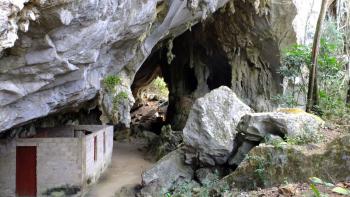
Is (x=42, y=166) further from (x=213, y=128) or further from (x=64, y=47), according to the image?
(x=213, y=128)

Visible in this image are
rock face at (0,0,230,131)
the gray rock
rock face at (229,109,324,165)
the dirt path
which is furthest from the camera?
the dirt path

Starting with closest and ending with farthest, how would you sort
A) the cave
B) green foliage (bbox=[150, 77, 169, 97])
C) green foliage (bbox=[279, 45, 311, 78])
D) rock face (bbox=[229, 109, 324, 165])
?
rock face (bbox=[229, 109, 324, 165]) → green foliage (bbox=[279, 45, 311, 78]) → the cave → green foliage (bbox=[150, 77, 169, 97])

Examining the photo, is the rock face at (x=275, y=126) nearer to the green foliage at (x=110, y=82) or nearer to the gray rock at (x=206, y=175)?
the gray rock at (x=206, y=175)

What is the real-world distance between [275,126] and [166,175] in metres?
3.40

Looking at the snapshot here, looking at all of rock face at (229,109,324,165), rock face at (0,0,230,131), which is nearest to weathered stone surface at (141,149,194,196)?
rock face at (229,109,324,165)

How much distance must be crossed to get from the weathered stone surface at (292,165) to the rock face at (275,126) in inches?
27.5

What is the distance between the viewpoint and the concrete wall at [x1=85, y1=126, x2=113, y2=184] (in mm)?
11108

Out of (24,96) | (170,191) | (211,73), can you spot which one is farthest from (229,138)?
(211,73)

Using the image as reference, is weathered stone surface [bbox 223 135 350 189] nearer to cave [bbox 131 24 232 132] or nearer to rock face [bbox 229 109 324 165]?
rock face [bbox 229 109 324 165]

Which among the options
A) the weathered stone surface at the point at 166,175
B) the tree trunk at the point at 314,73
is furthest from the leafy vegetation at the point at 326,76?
the weathered stone surface at the point at 166,175

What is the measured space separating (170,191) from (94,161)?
9.27ft

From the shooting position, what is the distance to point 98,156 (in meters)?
12.7

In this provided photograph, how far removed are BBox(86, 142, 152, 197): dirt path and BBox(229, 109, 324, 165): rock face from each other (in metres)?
3.73

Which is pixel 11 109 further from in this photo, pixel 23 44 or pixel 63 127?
pixel 63 127
